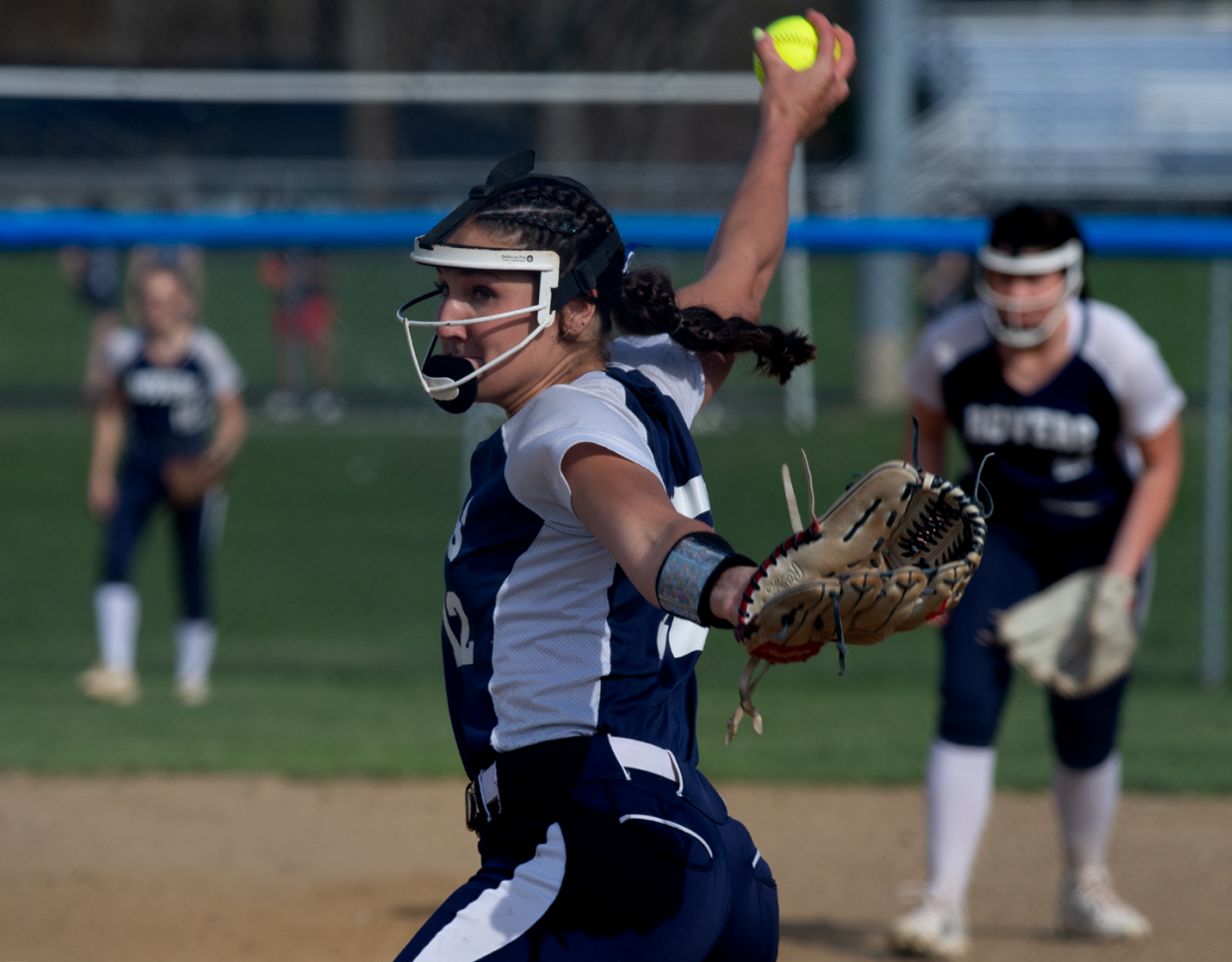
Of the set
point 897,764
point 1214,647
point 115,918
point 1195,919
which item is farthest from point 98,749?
point 1214,647

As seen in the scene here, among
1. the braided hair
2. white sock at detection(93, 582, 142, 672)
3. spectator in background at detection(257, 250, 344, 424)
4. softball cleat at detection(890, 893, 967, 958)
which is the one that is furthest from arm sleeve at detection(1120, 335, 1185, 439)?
spectator in background at detection(257, 250, 344, 424)

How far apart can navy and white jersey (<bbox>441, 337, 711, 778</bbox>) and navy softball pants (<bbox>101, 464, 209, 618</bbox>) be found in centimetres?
484

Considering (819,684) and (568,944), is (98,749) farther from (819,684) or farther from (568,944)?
(568,944)

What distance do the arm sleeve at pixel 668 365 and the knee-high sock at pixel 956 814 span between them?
75.0 inches

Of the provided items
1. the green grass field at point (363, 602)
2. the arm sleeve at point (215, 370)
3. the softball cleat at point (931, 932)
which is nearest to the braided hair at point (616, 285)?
the softball cleat at point (931, 932)

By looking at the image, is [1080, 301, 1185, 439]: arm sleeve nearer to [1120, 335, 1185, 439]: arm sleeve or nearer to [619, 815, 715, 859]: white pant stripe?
[1120, 335, 1185, 439]: arm sleeve

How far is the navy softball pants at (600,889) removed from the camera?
1.89 metres

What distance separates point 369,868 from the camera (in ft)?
14.9

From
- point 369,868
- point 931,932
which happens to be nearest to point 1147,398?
point 931,932

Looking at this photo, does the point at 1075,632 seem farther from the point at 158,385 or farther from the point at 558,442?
the point at 158,385

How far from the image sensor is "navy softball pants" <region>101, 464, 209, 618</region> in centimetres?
662

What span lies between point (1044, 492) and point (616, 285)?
220 centimetres

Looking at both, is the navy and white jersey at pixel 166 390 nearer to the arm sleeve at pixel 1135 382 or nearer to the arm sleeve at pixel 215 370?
the arm sleeve at pixel 215 370

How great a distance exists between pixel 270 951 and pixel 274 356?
8037 mm
